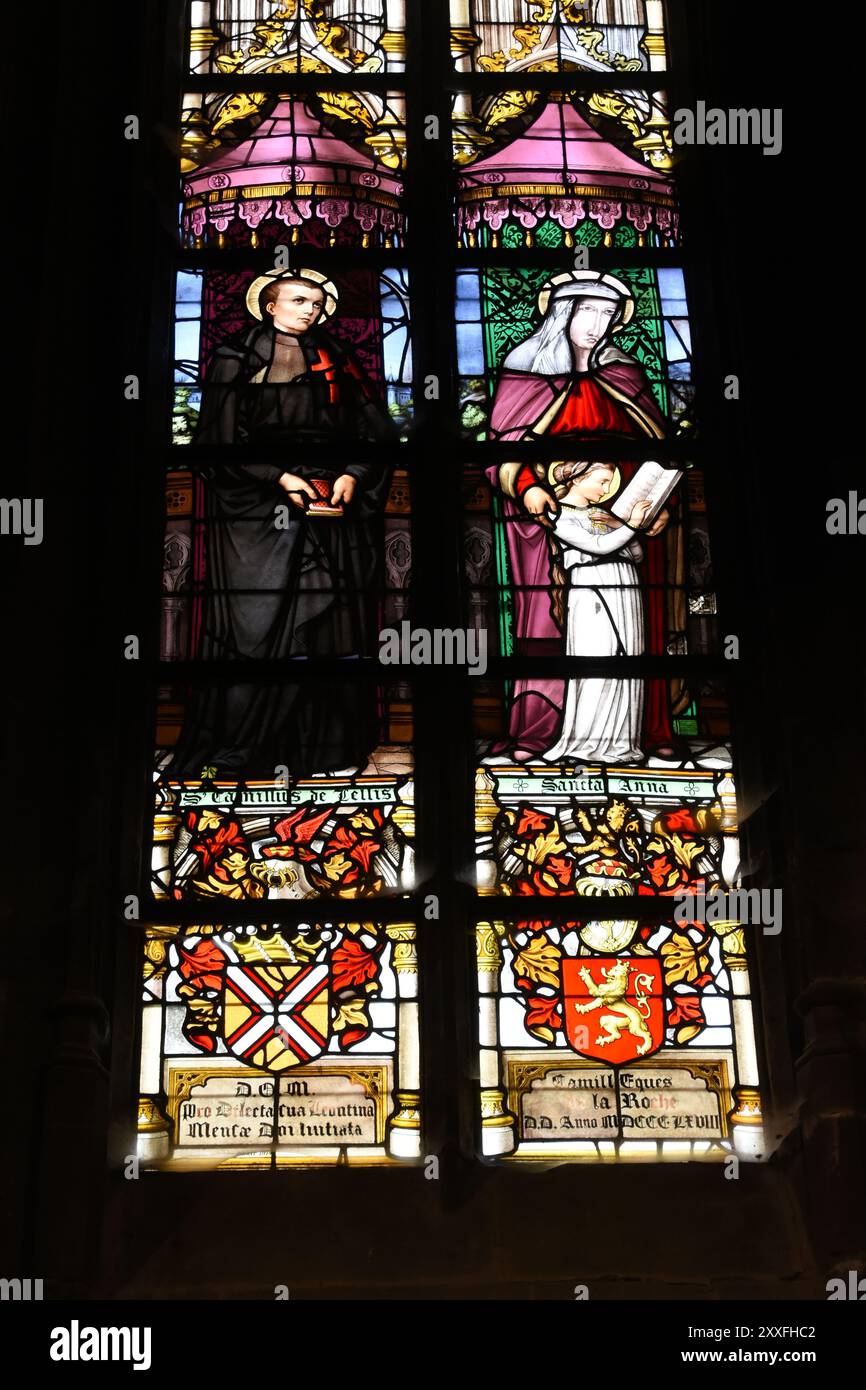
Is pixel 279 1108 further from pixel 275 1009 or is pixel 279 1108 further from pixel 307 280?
pixel 307 280

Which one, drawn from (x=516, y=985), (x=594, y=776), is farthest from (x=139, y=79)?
(x=516, y=985)

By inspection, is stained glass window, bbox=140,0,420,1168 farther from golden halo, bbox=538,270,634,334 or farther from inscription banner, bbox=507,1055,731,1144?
golden halo, bbox=538,270,634,334

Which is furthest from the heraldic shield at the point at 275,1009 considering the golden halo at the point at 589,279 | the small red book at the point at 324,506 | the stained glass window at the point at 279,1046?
the golden halo at the point at 589,279

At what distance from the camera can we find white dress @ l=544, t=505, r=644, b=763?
794 centimetres

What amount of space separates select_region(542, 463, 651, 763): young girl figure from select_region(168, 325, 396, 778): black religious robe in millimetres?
632

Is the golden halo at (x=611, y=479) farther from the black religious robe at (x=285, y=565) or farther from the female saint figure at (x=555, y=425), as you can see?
the black religious robe at (x=285, y=565)

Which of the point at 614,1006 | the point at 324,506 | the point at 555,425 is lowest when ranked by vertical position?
the point at 614,1006

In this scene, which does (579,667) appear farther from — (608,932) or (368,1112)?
(368,1112)

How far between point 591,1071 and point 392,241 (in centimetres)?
330

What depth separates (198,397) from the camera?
8.66m

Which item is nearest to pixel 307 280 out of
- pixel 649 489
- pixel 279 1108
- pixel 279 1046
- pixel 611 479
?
pixel 611 479

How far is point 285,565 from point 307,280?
1233 millimetres

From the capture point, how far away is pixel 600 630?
8.19m

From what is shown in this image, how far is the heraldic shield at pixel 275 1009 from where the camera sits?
732 centimetres
